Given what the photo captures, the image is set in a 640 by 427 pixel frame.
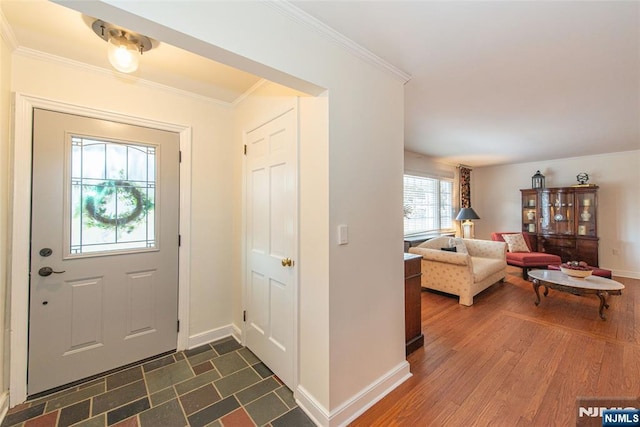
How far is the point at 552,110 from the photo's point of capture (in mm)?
2846

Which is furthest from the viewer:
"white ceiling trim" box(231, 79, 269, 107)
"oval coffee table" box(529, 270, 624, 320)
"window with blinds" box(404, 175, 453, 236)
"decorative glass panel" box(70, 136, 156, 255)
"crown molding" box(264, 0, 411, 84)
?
"window with blinds" box(404, 175, 453, 236)

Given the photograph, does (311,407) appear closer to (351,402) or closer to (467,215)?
(351,402)

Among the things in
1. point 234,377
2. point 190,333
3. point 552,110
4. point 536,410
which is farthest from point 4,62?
point 552,110

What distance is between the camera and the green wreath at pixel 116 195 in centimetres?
201

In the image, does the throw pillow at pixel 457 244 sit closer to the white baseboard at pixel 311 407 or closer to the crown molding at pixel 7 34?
the white baseboard at pixel 311 407

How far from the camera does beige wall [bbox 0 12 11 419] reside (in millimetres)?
1602

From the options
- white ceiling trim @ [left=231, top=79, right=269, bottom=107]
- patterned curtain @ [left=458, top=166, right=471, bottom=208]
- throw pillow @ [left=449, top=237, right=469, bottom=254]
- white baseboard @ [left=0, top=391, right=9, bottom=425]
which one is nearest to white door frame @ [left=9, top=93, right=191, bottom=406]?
white baseboard @ [left=0, top=391, right=9, bottom=425]

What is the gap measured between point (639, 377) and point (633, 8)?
2.56 m

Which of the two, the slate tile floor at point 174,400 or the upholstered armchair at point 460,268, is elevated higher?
the upholstered armchair at point 460,268

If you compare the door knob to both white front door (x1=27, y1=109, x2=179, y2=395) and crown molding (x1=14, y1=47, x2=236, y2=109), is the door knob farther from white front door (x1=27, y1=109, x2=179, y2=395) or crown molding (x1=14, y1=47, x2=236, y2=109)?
crown molding (x1=14, y1=47, x2=236, y2=109)

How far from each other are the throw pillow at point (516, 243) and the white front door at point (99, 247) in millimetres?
5846

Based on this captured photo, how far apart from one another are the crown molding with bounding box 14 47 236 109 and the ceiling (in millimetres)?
48

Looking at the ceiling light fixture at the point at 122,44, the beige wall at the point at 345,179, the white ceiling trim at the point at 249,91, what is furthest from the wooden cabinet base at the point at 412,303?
the ceiling light fixture at the point at 122,44

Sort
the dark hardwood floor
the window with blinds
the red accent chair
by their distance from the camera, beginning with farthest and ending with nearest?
1. the window with blinds
2. the red accent chair
3. the dark hardwood floor
